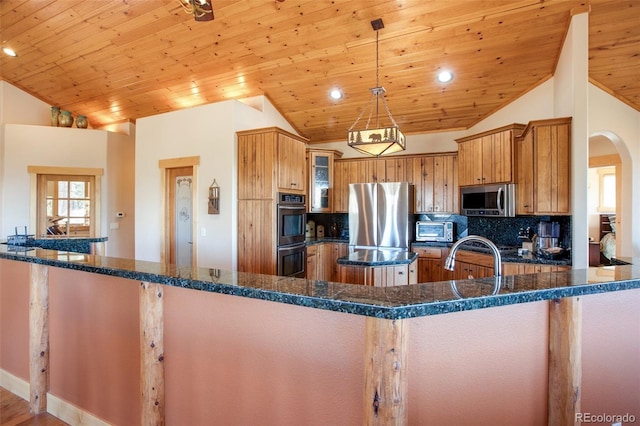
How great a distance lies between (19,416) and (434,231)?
507 centimetres

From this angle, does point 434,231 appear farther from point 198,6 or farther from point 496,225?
point 198,6

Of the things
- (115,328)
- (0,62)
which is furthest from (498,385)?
(0,62)

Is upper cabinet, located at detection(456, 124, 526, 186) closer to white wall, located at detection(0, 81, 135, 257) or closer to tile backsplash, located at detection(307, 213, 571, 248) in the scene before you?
tile backsplash, located at detection(307, 213, 571, 248)

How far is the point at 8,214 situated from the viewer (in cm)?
568

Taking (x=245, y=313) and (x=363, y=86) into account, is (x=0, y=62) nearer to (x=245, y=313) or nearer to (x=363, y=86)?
(x=363, y=86)

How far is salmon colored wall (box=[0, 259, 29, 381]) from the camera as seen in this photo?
241cm

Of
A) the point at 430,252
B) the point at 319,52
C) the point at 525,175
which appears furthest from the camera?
the point at 430,252

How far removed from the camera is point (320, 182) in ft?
19.2

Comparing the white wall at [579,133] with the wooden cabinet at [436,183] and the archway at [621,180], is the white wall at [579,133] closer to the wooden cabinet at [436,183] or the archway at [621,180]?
the archway at [621,180]

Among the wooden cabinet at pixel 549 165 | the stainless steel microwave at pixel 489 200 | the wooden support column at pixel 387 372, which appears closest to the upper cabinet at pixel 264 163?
the stainless steel microwave at pixel 489 200

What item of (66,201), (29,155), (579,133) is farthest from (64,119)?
(579,133)

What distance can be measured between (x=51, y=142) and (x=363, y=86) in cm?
555

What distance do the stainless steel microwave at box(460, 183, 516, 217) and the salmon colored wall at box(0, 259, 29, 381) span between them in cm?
473

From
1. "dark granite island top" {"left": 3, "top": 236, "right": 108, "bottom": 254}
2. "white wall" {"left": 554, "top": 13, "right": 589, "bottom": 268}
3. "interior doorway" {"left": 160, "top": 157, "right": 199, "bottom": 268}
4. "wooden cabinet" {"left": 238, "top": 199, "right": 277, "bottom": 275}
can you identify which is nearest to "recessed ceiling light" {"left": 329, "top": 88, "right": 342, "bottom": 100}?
"wooden cabinet" {"left": 238, "top": 199, "right": 277, "bottom": 275}
